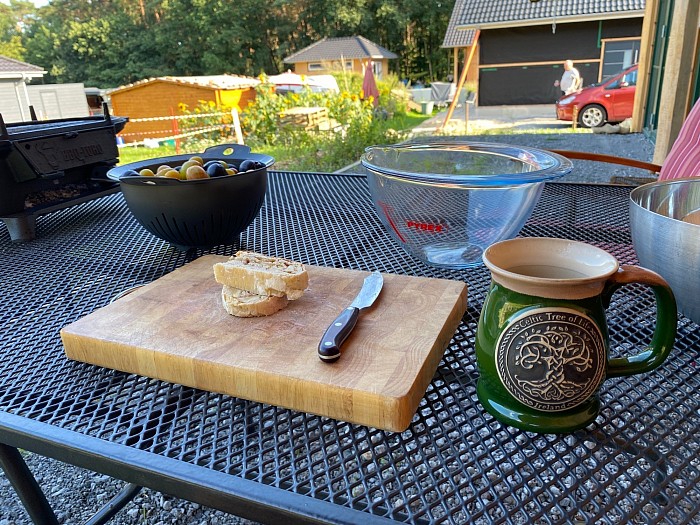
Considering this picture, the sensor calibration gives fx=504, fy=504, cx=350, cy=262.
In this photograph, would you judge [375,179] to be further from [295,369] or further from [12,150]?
[12,150]

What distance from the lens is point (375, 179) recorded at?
30.0 inches

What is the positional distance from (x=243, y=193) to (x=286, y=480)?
0.57m

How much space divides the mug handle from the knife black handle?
24cm

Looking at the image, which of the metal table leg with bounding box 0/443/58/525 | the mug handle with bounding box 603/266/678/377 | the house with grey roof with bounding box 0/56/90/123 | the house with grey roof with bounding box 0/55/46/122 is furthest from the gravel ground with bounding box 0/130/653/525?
the house with grey roof with bounding box 0/55/46/122

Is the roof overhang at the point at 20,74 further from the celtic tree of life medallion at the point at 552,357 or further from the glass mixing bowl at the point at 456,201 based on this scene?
the celtic tree of life medallion at the point at 552,357

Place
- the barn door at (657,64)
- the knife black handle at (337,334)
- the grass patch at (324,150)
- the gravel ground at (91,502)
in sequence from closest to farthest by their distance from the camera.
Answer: the knife black handle at (337,334) → the gravel ground at (91,502) → the barn door at (657,64) → the grass patch at (324,150)

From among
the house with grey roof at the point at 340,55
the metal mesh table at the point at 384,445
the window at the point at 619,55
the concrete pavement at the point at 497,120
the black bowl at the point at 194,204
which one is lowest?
the concrete pavement at the point at 497,120

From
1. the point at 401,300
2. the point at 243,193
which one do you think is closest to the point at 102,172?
the point at 243,193

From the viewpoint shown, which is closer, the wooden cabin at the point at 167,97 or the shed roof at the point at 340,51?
the wooden cabin at the point at 167,97

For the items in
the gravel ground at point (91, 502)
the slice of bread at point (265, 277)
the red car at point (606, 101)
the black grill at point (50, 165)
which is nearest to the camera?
the slice of bread at point (265, 277)

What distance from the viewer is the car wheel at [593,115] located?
24.7 ft

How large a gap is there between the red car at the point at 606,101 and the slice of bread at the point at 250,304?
26.3ft

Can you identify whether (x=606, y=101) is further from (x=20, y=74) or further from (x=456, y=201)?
(x=20, y=74)

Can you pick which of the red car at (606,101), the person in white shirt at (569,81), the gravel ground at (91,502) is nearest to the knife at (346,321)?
the gravel ground at (91,502)
